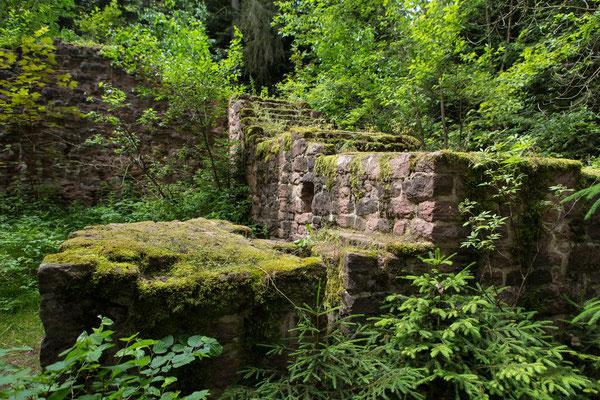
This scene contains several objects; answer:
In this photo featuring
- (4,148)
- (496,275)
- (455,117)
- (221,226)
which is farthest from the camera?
(455,117)

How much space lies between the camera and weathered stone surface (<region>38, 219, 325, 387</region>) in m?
1.41

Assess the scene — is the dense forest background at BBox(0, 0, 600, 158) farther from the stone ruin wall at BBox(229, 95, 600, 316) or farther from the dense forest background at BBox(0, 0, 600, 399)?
the stone ruin wall at BBox(229, 95, 600, 316)

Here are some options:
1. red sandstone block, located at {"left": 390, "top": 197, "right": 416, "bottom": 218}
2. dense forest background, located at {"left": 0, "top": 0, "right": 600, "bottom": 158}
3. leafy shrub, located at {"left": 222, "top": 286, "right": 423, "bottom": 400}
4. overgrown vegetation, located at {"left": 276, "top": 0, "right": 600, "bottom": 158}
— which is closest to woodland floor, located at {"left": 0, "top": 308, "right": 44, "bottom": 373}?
leafy shrub, located at {"left": 222, "top": 286, "right": 423, "bottom": 400}

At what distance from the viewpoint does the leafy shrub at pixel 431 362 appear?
1.61 m

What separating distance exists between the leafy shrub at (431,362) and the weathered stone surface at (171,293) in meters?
0.15

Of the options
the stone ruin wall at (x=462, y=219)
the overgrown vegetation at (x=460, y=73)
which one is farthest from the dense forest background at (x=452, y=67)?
the stone ruin wall at (x=462, y=219)

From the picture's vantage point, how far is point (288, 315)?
172 centimetres

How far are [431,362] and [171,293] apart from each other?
61.0 inches

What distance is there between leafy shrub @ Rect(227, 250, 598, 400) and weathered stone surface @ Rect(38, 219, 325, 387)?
154 mm

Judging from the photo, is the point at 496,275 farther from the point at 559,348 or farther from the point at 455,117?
the point at 455,117

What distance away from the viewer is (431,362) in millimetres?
1914

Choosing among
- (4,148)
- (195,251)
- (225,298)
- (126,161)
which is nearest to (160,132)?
(126,161)

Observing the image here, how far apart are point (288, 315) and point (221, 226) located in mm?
1722

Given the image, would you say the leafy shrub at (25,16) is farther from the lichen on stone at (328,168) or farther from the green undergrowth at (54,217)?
the lichen on stone at (328,168)
